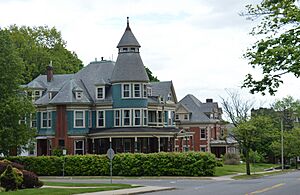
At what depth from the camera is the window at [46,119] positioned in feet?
214

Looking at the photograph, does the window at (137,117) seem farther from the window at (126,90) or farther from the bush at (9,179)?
the bush at (9,179)

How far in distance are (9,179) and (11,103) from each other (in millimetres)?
20276

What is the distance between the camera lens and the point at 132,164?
53688 millimetres

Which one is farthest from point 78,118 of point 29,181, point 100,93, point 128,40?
point 29,181

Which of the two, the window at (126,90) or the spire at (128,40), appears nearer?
the window at (126,90)

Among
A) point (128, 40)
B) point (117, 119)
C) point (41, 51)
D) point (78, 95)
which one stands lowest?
point (117, 119)

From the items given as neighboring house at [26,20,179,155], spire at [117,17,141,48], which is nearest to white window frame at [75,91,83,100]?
neighboring house at [26,20,179,155]

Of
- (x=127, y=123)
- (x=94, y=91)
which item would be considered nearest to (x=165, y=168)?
(x=127, y=123)

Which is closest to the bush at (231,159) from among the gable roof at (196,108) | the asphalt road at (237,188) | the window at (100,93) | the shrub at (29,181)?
the gable roof at (196,108)

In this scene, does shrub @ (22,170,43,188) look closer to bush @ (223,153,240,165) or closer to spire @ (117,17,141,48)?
spire @ (117,17,141,48)

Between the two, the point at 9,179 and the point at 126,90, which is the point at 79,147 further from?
the point at 9,179

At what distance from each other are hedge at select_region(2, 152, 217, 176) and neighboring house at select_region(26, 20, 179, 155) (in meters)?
7.60

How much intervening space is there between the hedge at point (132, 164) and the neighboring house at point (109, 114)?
299 inches

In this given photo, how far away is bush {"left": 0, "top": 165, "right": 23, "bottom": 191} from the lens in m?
32.2
